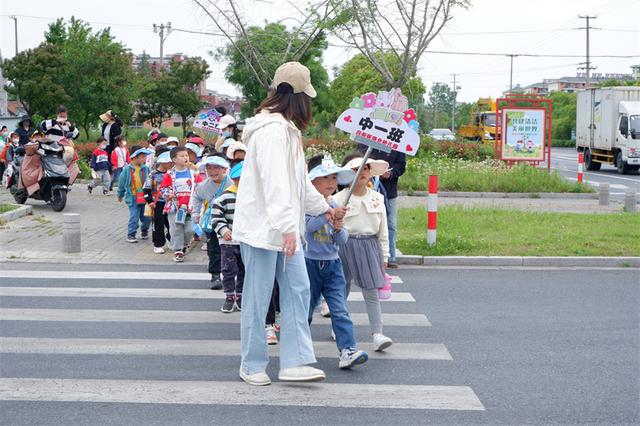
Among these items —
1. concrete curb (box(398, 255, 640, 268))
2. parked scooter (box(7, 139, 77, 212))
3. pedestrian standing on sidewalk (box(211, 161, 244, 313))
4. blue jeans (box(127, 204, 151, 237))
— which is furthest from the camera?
parked scooter (box(7, 139, 77, 212))

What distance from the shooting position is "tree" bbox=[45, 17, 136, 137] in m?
35.8

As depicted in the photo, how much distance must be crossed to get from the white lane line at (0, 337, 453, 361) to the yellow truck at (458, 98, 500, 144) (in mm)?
45633

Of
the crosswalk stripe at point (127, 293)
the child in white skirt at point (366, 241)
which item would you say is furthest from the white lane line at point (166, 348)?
the crosswalk stripe at point (127, 293)

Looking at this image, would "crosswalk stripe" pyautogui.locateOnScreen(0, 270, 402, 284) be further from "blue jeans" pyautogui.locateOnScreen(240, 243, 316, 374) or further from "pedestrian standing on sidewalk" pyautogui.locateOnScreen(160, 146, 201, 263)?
"blue jeans" pyautogui.locateOnScreen(240, 243, 316, 374)

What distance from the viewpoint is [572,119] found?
83.1 m

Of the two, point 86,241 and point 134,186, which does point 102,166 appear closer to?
point 86,241

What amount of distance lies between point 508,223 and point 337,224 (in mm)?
9006

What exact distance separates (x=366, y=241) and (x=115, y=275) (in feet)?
15.3

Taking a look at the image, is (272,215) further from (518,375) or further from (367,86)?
(367,86)

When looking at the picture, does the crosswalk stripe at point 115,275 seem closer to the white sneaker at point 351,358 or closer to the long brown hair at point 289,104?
the white sneaker at point 351,358

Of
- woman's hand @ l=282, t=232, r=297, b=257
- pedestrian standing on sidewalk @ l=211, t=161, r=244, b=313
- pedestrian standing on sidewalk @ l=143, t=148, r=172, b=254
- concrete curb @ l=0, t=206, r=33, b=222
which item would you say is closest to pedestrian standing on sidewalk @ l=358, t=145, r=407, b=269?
pedestrian standing on sidewalk @ l=211, t=161, r=244, b=313

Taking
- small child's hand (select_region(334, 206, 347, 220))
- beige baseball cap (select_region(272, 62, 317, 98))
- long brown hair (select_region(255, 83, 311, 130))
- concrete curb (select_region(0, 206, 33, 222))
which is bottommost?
concrete curb (select_region(0, 206, 33, 222))

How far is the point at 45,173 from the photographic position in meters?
16.4

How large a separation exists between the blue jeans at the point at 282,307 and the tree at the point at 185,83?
152 ft
